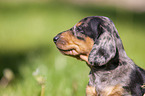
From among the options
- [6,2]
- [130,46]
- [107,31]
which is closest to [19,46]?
[130,46]

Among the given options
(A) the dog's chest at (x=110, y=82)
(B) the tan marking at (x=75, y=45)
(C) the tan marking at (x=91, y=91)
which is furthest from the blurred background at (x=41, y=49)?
(B) the tan marking at (x=75, y=45)

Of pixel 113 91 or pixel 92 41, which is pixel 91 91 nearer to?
pixel 113 91

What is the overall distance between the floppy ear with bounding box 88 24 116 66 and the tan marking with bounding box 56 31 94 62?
0.13m

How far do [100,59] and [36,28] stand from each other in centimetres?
668

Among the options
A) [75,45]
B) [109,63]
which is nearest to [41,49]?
[75,45]

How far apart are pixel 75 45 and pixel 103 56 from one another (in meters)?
0.38

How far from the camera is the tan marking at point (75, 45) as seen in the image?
3.25 metres

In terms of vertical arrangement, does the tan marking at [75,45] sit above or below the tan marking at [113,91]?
above

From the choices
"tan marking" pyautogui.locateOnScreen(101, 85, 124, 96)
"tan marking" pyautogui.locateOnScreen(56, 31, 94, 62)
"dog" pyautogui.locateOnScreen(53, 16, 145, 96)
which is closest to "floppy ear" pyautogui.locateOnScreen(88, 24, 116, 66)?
"dog" pyautogui.locateOnScreen(53, 16, 145, 96)

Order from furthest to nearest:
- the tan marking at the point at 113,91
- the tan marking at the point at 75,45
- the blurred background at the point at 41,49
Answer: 1. the blurred background at the point at 41,49
2. the tan marking at the point at 75,45
3. the tan marking at the point at 113,91

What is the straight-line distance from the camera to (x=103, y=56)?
3.09m

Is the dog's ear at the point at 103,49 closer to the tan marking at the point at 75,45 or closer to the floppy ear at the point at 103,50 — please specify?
the floppy ear at the point at 103,50

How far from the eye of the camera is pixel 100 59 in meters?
3.08

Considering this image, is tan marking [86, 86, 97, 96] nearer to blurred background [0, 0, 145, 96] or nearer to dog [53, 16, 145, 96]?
dog [53, 16, 145, 96]
